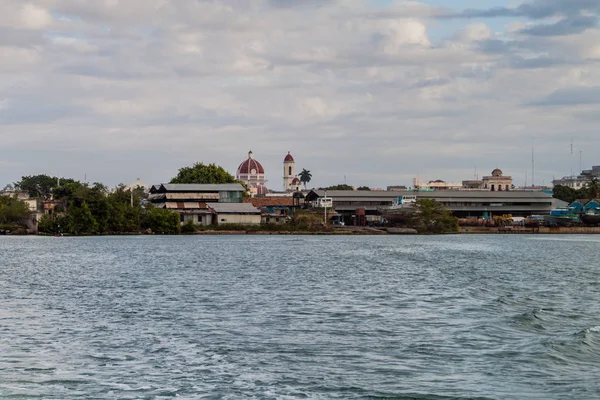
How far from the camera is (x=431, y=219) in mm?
145875

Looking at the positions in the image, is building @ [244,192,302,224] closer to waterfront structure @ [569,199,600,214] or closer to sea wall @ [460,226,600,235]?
sea wall @ [460,226,600,235]

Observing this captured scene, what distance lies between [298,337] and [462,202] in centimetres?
14851

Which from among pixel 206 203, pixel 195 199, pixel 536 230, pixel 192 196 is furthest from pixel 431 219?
pixel 192 196

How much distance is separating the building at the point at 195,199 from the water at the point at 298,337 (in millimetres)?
88814

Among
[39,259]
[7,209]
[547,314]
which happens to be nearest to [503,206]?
[7,209]

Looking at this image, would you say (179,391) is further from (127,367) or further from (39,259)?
(39,259)

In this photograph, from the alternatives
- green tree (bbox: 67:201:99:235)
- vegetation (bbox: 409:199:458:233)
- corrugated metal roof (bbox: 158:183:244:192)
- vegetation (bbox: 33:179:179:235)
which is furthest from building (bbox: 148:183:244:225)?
vegetation (bbox: 409:199:458:233)

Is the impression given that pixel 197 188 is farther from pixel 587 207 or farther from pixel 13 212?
pixel 587 207

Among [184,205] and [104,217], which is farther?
[184,205]

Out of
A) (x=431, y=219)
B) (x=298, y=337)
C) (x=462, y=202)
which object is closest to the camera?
(x=298, y=337)

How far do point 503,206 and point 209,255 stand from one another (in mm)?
108710

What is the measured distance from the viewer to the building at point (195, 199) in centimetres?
13850

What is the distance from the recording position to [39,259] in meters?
67.5

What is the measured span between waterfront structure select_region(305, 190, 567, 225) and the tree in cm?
1868
